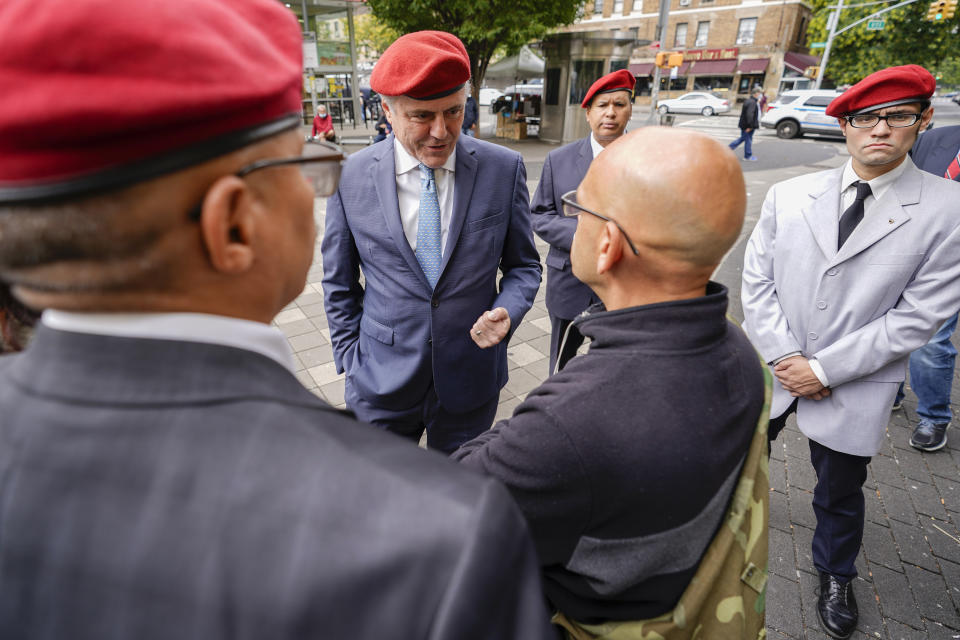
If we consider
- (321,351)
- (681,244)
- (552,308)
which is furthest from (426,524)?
(321,351)

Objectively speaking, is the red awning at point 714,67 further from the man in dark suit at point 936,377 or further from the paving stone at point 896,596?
the paving stone at point 896,596

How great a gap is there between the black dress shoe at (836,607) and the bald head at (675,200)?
2.02 m

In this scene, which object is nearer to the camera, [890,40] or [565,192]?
[565,192]

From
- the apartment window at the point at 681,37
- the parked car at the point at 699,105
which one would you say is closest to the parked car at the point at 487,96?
the parked car at the point at 699,105

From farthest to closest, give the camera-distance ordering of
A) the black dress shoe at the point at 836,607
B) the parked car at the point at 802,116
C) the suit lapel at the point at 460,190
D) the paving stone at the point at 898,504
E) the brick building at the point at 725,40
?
the brick building at the point at 725,40
the parked car at the point at 802,116
the paving stone at the point at 898,504
the black dress shoe at the point at 836,607
the suit lapel at the point at 460,190

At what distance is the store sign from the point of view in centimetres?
3772

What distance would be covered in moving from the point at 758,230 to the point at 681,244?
67.5 inches

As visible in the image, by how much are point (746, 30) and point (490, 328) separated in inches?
1774

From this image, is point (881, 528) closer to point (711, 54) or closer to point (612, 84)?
point (612, 84)

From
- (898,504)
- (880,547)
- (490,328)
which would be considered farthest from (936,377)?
(490,328)

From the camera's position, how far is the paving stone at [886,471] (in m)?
3.18

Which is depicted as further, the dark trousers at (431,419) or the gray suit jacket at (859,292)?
the dark trousers at (431,419)

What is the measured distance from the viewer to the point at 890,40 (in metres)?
25.3

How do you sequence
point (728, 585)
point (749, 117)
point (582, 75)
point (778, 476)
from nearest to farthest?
1. point (728, 585)
2. point (778, 476)
3. point (749, 117)
4. point (582, 75)
